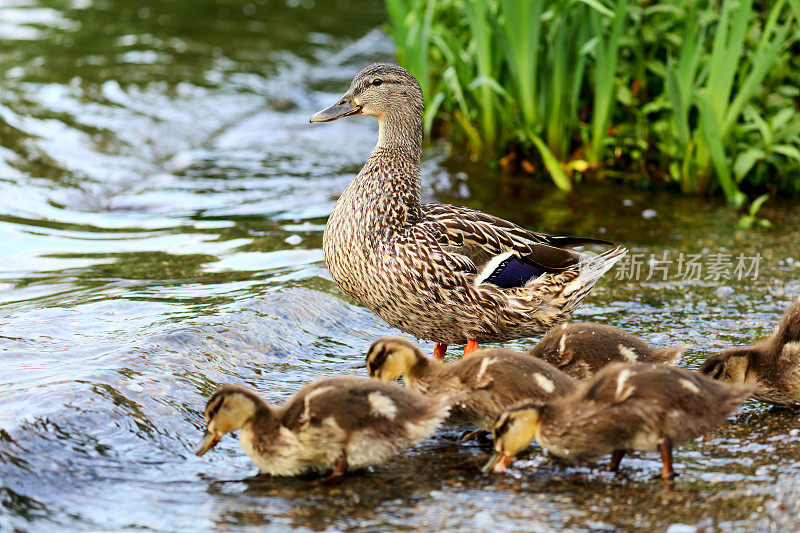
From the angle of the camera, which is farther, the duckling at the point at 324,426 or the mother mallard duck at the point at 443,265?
the mother mallard duck at the point at 443,265

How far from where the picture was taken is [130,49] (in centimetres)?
1248

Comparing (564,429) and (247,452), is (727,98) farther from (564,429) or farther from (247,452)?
(247,452)

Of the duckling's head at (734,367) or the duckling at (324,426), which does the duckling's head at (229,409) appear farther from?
the duckling's head at (734,367)

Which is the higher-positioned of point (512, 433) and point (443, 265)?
point (443, 265)

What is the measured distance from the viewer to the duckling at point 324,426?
3.62 metres

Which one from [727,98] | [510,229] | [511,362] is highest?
[727,98]

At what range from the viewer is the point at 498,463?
11.9 feet

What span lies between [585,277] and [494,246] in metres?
0.48

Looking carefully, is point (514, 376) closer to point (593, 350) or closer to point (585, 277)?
point (593, 350)

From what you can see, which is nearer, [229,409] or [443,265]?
[229,409]

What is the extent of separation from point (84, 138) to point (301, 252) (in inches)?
168

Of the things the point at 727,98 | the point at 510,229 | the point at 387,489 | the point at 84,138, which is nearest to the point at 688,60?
the point at 727,98

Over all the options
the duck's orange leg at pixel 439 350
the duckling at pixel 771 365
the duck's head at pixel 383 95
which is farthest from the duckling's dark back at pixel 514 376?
the duck's head at pixel 383 95

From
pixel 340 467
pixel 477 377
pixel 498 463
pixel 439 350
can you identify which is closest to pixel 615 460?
pixel 498 463
